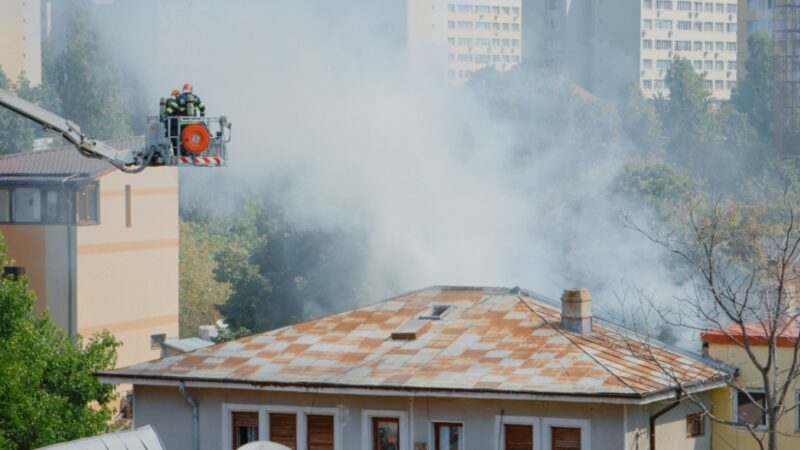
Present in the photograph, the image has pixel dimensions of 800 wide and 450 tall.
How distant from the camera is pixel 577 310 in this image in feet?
110

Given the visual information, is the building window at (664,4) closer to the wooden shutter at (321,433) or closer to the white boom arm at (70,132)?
the wooden shutter at (321,433)

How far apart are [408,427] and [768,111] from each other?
4506 inches

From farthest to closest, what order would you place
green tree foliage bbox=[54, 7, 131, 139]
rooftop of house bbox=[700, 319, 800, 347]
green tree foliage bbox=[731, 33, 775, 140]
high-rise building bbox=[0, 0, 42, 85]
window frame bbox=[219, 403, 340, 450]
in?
1. high-rise building bbox=[0, 0, 42, 85]
2. green tree foliage bbox=[731, 33, 775, 140]
3. green tree foliage bbox=[54, 7, 131, 139]
4. rooftop of house bbox=[700, 319, 800, 347]
5. window frame bbox=[219, 403, 340, 450]

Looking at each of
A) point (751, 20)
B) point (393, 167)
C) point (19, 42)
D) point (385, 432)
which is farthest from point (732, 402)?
point (751, 20)

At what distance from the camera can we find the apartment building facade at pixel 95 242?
63250 millimetres

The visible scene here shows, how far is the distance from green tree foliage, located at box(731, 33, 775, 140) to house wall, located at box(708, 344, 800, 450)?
4297 inches

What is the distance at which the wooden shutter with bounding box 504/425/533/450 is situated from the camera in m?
31.0

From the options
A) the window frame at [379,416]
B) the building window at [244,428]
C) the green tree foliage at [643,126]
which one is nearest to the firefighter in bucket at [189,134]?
the window frame at [379,416]

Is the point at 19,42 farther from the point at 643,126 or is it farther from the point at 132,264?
the point at 132,264

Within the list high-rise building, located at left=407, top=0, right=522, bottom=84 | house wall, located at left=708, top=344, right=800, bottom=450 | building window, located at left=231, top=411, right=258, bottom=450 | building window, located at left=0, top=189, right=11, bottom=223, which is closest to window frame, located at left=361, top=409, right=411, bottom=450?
building window, located at left=231, top=411, right=258, bottom=450

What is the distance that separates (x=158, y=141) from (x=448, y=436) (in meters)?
8.94

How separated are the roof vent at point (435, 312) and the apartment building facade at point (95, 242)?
28667 mm

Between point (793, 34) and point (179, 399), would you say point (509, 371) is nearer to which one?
point (179, 399)

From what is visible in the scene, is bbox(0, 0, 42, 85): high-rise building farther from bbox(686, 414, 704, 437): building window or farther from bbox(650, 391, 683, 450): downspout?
bbox(650, 391, 683, 450): downspout
